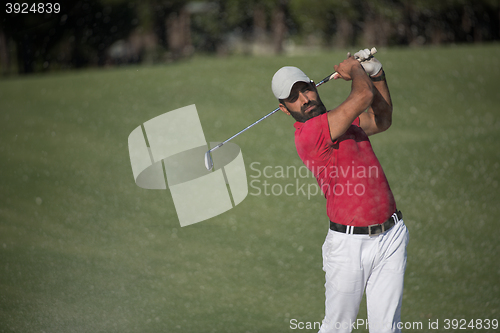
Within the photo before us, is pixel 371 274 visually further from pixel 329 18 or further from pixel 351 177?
pixel 329 18

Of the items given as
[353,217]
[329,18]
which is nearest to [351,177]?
[353,217]

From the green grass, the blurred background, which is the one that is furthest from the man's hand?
the blurred background

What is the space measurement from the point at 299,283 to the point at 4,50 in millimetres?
20554

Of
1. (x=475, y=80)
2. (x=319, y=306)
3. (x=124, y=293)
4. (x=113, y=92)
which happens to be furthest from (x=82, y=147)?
(x=475, y=80)

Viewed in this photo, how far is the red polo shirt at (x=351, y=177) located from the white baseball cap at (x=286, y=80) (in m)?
0.22

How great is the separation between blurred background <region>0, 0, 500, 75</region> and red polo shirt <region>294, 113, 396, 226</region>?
57.1 ft

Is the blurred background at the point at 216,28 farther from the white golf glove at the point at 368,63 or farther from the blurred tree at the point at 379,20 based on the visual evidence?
the white golf glove at the point at 368,63

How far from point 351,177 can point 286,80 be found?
66 centimetres

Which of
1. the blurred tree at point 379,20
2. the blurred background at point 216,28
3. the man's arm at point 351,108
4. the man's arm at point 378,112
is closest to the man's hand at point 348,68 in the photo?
the man's arm at point 351,108

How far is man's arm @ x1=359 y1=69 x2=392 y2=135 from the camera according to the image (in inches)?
118

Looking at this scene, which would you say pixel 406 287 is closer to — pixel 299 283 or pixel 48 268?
pixel 299 283

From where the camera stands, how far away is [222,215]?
24.4ft

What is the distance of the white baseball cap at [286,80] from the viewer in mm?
2691

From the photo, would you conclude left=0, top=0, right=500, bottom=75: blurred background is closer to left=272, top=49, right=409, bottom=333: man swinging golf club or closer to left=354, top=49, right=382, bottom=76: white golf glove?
left=354, top=49, right=382, bottom=76: white golf glove
